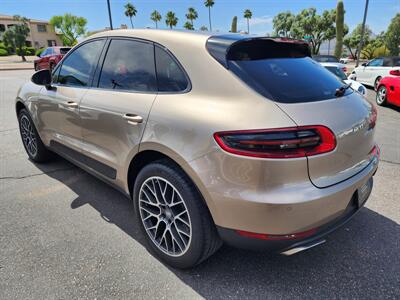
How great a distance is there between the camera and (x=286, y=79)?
2.00 metres

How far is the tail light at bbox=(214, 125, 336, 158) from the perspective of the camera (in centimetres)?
161

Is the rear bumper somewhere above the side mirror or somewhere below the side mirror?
below

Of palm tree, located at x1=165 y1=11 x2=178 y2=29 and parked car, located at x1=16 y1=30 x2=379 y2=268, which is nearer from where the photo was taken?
parked car, located at x1=16 y1=30 x2=379 y2=268

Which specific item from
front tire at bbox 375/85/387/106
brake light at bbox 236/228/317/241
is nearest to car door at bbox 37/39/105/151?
brake light at bbox 236/228/317/241

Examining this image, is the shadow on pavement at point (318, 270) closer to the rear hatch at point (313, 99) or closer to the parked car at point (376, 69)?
the rear hatch at point (313, 99)

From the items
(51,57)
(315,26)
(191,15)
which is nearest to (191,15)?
(191,15)

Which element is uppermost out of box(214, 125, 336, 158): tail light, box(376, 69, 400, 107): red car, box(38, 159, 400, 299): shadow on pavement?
box(214, 125, 336, 158): tail light

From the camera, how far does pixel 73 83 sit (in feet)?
10.2

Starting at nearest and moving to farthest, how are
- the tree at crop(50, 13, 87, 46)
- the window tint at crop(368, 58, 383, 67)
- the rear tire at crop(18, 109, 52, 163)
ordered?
the rear tire at crop(18, 109, 52, 163) < the window tint at crop(368, 58, 383, 67) < the tree at crop(50, 13, 87, 46)

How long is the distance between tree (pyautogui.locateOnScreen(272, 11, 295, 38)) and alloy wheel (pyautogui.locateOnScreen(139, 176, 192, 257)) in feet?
206

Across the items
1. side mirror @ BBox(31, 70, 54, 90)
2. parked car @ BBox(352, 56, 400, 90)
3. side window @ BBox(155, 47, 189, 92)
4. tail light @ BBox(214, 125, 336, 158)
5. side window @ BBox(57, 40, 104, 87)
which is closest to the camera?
tail light @ BBox(214, 125, 336, 158)

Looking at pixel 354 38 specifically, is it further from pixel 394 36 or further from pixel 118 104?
pixel 118 104

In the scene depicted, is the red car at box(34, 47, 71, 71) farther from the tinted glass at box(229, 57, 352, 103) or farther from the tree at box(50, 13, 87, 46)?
the tree at box(50, 13, 87, 46)

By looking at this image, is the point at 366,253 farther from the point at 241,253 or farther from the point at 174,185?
the point at 174,185
